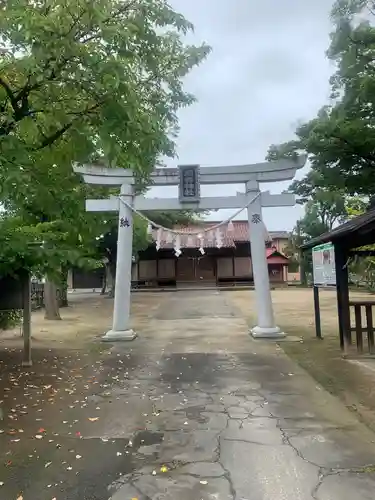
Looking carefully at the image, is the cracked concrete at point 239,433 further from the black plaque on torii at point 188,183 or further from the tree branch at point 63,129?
the black plaque on torii at point 188,183

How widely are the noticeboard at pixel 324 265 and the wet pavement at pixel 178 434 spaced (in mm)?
2114

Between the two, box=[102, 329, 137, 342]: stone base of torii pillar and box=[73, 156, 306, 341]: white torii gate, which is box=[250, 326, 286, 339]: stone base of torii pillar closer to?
box=[73, 156, 306, 341]: white torii gate

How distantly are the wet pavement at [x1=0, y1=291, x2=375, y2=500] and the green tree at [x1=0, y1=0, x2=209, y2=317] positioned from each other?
2099 millimetres

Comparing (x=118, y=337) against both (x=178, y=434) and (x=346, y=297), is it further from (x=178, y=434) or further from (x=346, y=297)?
(x=178, y=434)

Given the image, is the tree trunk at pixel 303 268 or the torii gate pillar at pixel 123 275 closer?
the torii gate pillar at pixel 123 275

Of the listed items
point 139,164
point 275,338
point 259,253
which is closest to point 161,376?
point 139,164

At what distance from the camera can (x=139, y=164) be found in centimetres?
564

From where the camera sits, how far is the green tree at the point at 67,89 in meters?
4.18

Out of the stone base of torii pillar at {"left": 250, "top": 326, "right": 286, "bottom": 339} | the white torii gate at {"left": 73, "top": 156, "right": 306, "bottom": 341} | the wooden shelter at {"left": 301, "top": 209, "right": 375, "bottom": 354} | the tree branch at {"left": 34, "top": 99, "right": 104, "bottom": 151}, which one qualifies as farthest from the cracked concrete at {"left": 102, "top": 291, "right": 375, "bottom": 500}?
the tree branch at {"left": 34, "top": 99, "right": 104, "bottom": 151}

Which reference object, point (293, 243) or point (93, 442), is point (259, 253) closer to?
point (93, 442)

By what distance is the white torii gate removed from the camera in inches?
449

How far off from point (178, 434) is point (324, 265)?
633cm

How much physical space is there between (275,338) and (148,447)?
7037mm

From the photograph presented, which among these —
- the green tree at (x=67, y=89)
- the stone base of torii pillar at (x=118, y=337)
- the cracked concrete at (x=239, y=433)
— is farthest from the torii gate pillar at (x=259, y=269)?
the green tree at (x=67, y=89)
